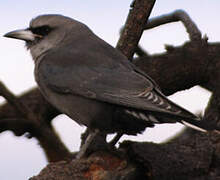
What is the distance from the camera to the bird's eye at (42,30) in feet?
20.5

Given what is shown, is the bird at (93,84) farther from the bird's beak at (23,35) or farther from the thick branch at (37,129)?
the thick branch at (37,129)

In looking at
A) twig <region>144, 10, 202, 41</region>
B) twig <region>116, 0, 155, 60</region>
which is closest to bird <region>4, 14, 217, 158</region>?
twig <region>116, 0, 155, 60</region>

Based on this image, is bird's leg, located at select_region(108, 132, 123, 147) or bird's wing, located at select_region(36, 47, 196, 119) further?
bird's leg, located at select_region(108, 132, 123, 147)

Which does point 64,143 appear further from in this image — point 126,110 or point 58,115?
point 126,110

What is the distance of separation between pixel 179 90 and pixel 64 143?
1756 millimetres

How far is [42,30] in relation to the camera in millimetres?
6254

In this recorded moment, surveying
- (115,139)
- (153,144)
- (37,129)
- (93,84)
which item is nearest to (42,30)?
(93,84)

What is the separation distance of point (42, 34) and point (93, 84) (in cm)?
112

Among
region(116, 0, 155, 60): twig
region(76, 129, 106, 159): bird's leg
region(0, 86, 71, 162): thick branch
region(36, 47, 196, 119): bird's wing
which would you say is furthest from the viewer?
region(116, 0, 155, 60): twig

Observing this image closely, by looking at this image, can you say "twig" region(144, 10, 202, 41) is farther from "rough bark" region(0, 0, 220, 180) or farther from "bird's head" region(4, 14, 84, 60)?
"bird's head" region(4, 14, 84, 60)

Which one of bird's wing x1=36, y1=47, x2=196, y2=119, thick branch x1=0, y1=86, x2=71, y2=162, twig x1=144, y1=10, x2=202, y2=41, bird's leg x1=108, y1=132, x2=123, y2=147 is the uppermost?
bird's wing x1=36, y1=47, x2=196, y2=119

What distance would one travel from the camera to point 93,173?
5004 millimetres

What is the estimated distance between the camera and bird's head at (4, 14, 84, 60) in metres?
6.18

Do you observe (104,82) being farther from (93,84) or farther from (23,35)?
(23,35)
